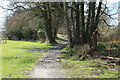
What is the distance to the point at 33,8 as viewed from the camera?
21.3m

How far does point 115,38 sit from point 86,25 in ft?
10.9

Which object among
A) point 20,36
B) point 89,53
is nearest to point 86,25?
point 89,53

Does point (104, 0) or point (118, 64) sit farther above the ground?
point (104, 0)

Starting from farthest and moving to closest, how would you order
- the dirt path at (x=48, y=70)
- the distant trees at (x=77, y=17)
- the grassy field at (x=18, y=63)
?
1. the distant trees at (x=77, y=17)
2. the grassy field at (x=18, y=63)
3. the dirt path at (x=48, y=70)

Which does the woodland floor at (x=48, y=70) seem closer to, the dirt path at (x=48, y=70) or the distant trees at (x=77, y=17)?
the dirt path at (x=48, y=70)

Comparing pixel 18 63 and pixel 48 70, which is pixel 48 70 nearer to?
pixel 48 70

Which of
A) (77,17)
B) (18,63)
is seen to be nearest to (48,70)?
(18,63)

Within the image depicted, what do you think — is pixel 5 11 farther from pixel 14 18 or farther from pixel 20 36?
pixel 20 36

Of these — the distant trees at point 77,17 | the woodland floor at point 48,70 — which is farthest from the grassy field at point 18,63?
the distant trees at point 77,17

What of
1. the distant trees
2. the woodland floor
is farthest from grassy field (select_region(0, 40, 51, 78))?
the distant trees

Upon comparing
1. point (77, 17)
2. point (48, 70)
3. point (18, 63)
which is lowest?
point (18, 63)

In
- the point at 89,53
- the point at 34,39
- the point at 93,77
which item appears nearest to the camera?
the point at 93,77

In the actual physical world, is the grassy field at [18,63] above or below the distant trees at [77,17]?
below

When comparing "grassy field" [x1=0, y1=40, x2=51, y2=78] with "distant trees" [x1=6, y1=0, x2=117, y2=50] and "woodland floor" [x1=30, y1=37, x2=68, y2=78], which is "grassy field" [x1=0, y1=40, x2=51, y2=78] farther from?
"distant trees" [x1=6, y1=0, x2=117, y2=50]
